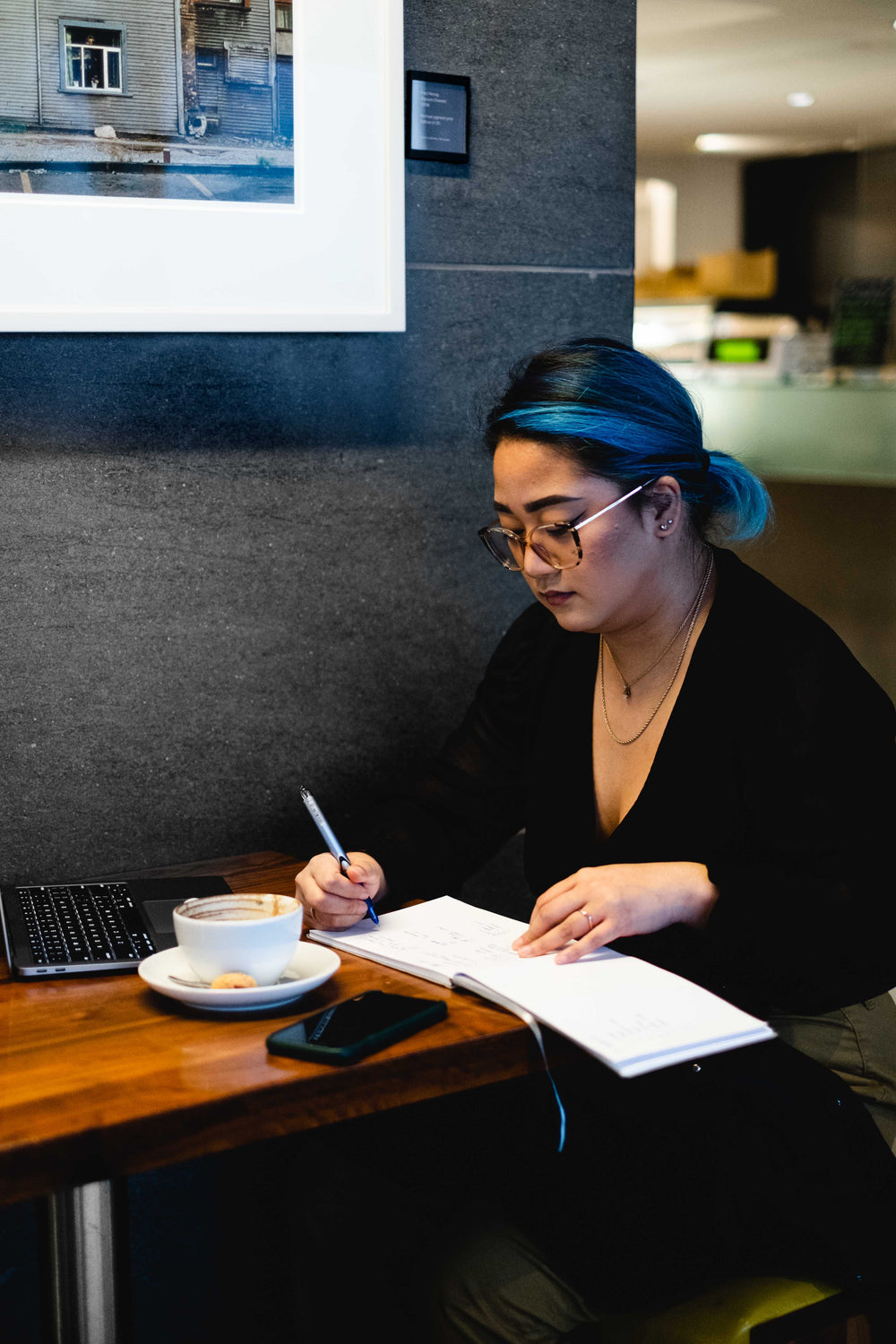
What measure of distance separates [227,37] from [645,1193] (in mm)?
1411

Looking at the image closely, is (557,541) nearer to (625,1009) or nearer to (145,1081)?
(625,1009)

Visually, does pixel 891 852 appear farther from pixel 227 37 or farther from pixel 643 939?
pixel 227 37

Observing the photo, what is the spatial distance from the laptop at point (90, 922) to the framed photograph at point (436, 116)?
105 cm

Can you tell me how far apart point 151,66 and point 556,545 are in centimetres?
77

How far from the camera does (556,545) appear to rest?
1.45 meters

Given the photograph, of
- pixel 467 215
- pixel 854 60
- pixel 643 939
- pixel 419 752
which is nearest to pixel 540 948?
pixel 643 939

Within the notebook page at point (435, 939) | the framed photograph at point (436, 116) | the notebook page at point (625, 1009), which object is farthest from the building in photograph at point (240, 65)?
the notebook page at point (625, 1009)

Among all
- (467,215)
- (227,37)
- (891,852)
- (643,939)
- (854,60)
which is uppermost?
(854,60)

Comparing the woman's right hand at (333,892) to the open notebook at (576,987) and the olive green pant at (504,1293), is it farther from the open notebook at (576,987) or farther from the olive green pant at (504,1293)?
the olive green pant at (504,1293)

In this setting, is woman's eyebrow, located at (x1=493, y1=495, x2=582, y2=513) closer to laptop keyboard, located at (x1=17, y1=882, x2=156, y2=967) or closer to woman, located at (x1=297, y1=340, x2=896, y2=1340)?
woman, located at (x1=297, y1=340, x2=896, y2=1340)

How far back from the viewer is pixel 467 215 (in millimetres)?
1890

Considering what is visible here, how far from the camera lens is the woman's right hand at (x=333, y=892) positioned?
137 cm

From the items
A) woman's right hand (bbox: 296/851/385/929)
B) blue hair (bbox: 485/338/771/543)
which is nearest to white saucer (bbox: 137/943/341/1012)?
woman's right hand (bbox: 296/851/385/929)

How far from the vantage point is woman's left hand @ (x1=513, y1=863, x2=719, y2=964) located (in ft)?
4.02
